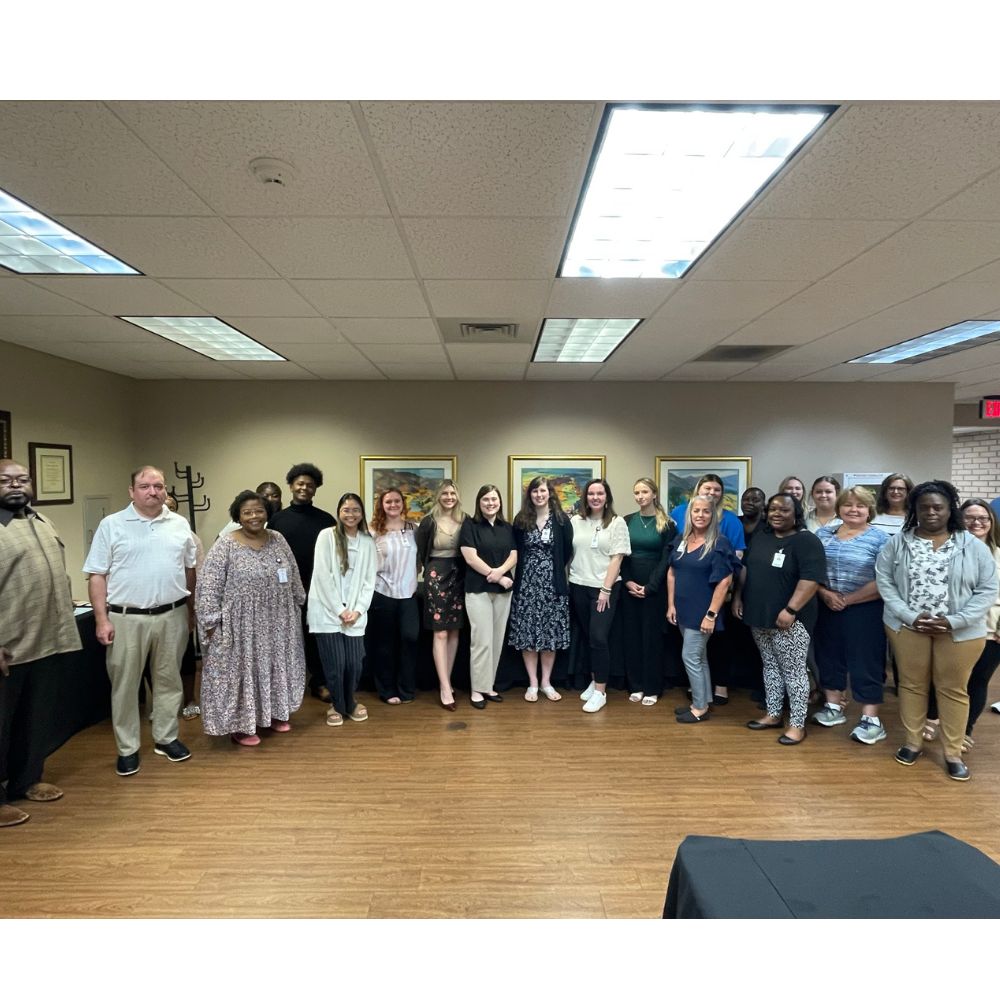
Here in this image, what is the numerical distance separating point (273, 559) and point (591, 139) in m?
2.70

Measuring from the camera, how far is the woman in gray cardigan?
9.49ft

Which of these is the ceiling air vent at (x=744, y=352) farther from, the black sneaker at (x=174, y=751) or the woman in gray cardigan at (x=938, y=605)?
the black sneaker at (x=174, y=751)

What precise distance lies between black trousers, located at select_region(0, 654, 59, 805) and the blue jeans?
3530 millimetres

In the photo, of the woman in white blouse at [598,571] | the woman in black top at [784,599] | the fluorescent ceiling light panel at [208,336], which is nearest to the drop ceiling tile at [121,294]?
the fluorescent ceiling light panel at [208,336]

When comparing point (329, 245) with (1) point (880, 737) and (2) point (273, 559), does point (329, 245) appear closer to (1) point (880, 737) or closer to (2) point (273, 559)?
(2) point (273, 559)

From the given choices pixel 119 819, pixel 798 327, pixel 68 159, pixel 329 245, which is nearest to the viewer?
pixel 68 159

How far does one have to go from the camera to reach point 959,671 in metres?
2.97

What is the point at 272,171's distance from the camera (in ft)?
5.86

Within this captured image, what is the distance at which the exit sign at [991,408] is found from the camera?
726 centimetres

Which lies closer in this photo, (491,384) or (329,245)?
(329,245)

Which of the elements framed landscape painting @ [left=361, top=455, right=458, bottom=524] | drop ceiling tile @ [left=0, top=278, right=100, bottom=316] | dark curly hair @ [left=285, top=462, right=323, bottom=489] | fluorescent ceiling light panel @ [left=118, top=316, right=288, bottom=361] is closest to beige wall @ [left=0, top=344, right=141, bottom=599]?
drop ceiling tile @ [left=0, top=278, right=100, bottom=316]

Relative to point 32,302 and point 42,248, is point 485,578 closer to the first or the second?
point 42,248

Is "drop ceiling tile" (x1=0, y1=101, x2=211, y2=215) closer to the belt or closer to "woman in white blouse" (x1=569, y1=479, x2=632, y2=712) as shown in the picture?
the belt

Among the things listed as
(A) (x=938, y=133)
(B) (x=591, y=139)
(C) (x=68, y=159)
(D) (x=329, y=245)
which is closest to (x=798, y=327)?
(A) (x=938, y=133)
